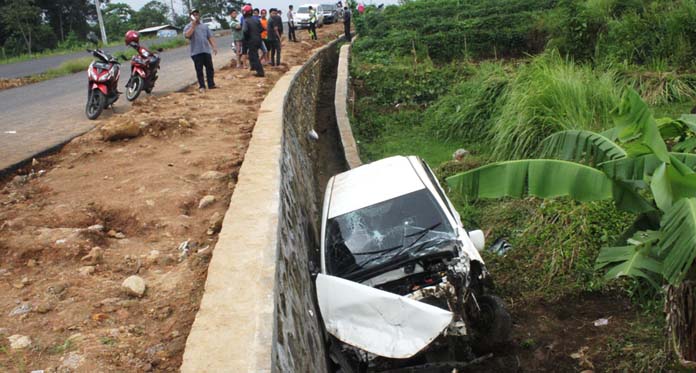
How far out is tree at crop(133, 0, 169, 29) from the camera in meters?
63.4

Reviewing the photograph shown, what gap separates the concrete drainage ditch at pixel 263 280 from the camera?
314cm

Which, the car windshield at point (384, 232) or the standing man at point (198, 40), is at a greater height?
the standing man at point (198, 40)

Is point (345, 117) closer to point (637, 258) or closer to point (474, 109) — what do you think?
point (474, 109)

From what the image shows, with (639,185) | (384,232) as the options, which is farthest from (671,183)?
(384,232)

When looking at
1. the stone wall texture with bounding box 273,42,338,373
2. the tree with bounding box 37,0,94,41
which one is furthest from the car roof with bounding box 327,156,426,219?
the tree with bounding box 37,0,94,41

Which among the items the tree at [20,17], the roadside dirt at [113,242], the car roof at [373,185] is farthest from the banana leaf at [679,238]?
the tree at [20,17]

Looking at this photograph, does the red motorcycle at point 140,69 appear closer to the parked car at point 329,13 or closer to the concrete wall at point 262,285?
the concrete wall at point 262,285

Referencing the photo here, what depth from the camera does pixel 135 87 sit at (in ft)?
39.9

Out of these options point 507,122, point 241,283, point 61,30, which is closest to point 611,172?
point 241,283

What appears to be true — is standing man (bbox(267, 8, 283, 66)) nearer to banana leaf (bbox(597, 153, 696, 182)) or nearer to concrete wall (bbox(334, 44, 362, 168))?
concrete wall (bbox(334, 44, 362, 168))

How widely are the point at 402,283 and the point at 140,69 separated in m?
8.24

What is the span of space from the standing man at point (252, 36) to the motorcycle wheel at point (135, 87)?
3.13 meters

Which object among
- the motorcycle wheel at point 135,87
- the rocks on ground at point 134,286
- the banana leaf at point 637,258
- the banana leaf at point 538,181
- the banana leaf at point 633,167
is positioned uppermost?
the motorcycle wheel at point 135,87

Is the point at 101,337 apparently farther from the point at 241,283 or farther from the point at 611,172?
the point at 611,172
